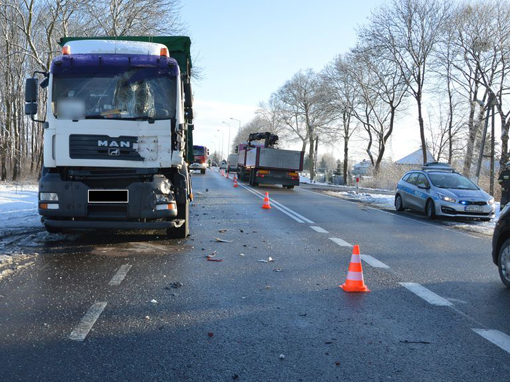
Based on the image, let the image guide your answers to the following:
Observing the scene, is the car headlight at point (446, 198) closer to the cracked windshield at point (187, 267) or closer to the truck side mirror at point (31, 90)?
the cracked windshield at point (187, 267)

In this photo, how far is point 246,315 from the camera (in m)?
4.57

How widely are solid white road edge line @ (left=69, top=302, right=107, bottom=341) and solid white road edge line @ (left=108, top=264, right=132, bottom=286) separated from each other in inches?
34.3

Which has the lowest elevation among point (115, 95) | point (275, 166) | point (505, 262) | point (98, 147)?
point (505, 262)

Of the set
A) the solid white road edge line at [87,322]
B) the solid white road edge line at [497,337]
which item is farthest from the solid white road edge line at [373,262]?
the solid white road edge line at [87,322]

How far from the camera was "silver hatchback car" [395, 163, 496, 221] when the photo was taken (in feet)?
47.6

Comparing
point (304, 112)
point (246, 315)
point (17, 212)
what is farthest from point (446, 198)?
point (304, 112)

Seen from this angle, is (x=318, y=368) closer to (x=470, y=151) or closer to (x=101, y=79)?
(x=101, y=79)

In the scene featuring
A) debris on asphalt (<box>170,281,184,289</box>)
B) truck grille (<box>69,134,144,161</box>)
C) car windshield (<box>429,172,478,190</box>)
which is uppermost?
truck grille (<box>69,134,144,161</box>)

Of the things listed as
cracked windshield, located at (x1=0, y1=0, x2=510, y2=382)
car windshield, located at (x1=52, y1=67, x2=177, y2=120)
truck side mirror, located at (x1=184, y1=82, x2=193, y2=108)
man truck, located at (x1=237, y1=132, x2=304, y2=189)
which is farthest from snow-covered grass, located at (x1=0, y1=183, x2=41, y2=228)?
man truck, located at (x1=237, y1=132, x2=304, y2=189)

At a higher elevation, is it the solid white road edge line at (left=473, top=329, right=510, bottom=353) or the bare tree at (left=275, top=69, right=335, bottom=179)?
the bare tree at (left=275, top=69, right=335, bottom=179)

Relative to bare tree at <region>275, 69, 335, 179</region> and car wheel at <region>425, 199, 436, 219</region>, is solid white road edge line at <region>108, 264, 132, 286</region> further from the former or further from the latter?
bare tree at <region>275, 69, 335, 179</region>

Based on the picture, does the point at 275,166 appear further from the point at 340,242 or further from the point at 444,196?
the point at 340,242

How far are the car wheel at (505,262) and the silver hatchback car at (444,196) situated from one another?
8891 mm

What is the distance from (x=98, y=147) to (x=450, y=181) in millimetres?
12375
